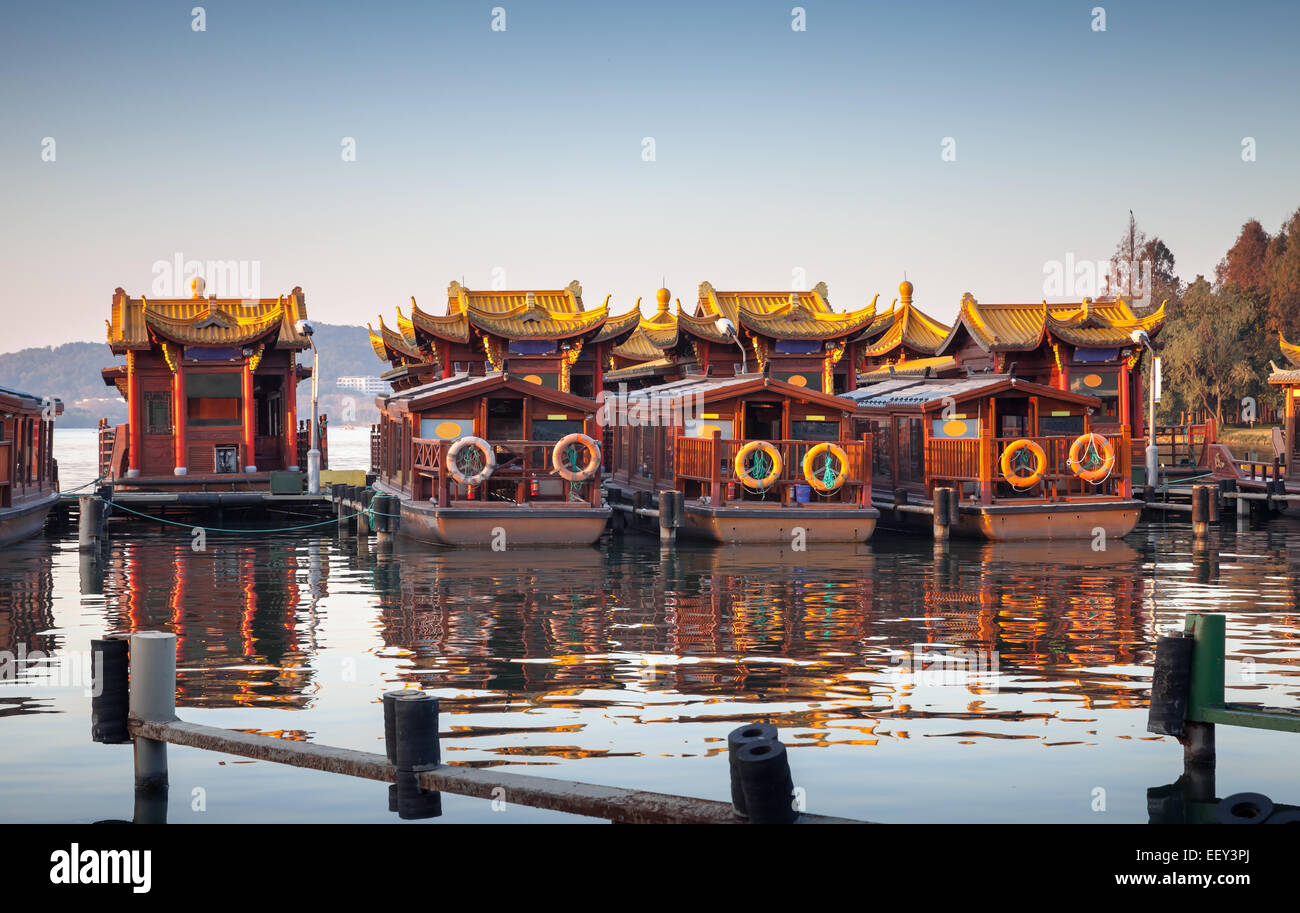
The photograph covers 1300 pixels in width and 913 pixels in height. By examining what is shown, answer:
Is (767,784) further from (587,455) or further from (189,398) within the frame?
(189,398)

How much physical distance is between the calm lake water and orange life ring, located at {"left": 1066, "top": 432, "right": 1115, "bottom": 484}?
118 inches

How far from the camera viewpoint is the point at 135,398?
38750 millimetres

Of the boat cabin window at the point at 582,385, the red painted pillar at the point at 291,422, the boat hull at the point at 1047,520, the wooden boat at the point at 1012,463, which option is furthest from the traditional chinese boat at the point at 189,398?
the boat hull at the point at 1047,520

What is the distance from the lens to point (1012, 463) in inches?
1203

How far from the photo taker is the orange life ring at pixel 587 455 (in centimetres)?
2933

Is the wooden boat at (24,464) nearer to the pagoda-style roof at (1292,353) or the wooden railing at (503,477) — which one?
the wooden railing at (503,477)

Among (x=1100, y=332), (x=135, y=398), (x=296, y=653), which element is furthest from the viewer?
(x=1100, y=332)

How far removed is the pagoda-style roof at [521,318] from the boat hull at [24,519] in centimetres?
1193

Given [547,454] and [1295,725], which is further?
[547,454]

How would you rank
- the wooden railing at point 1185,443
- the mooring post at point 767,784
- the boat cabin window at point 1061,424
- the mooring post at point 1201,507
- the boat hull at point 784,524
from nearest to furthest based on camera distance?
the mooring post at point 767,784
the boat hull at point 784,524
the mooring post at point 1201,507
the boat cabin window at point 1061,424
the wooden railing at point 1185,443
